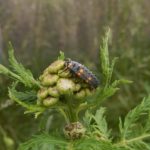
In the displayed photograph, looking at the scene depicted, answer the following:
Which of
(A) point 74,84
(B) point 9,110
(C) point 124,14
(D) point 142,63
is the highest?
(C) point 124,14

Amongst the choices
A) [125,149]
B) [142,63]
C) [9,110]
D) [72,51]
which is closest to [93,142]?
[125,149]

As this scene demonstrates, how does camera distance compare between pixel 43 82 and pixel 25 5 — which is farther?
pixel 25 5

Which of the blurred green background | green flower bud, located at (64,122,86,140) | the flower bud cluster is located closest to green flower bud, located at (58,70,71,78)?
the flower bud cluster

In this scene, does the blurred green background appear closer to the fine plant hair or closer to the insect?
the fine plant hair

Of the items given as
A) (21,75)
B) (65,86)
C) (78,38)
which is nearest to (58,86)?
(65,86)

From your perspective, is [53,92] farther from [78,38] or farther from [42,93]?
[78,38]

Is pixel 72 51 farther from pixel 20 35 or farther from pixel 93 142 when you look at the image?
pixel 93 142
